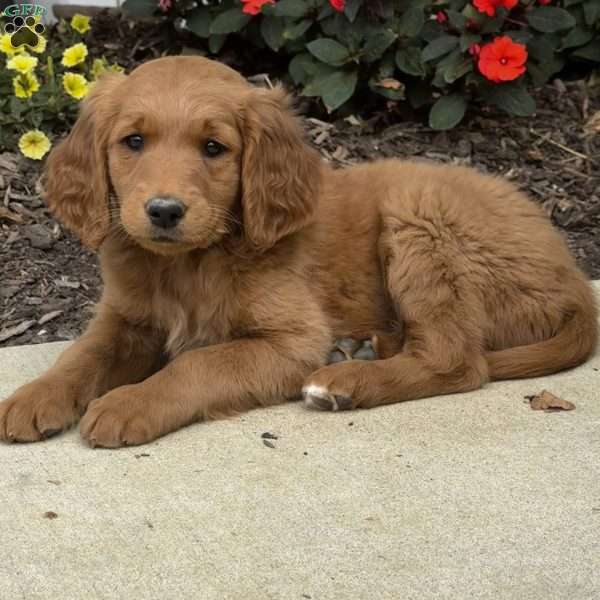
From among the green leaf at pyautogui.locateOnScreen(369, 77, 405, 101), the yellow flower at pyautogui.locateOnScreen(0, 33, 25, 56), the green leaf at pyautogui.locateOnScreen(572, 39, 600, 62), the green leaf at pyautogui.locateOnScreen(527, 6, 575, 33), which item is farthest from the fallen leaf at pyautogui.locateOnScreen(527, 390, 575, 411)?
the yellow flower at pyautogui.locateOnScreen(0, 33, 25, 56)

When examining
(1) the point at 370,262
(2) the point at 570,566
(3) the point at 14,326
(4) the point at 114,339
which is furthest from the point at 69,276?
(2) the point at 570,566

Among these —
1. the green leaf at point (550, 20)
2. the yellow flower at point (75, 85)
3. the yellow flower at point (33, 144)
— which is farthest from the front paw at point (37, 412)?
the green leaf at point (550, 20)

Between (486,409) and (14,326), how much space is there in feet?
6.86

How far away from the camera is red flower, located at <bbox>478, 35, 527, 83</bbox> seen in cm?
545

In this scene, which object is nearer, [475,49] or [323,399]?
[323,399]

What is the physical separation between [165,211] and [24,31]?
3134 millimetres

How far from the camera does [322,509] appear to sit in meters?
2.80

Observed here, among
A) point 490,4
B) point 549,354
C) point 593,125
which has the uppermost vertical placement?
point 490,4

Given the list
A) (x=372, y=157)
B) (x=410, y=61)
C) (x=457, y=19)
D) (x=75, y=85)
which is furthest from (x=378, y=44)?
(x=75, y=85)

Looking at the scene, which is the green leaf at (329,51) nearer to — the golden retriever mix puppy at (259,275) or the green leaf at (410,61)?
the green leaf at (410,61)

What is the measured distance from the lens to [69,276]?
193 inches

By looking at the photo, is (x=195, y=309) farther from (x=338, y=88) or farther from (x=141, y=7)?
(x=141, y=7)

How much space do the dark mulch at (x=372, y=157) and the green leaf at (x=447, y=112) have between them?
0.17 metres

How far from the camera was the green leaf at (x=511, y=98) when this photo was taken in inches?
227
